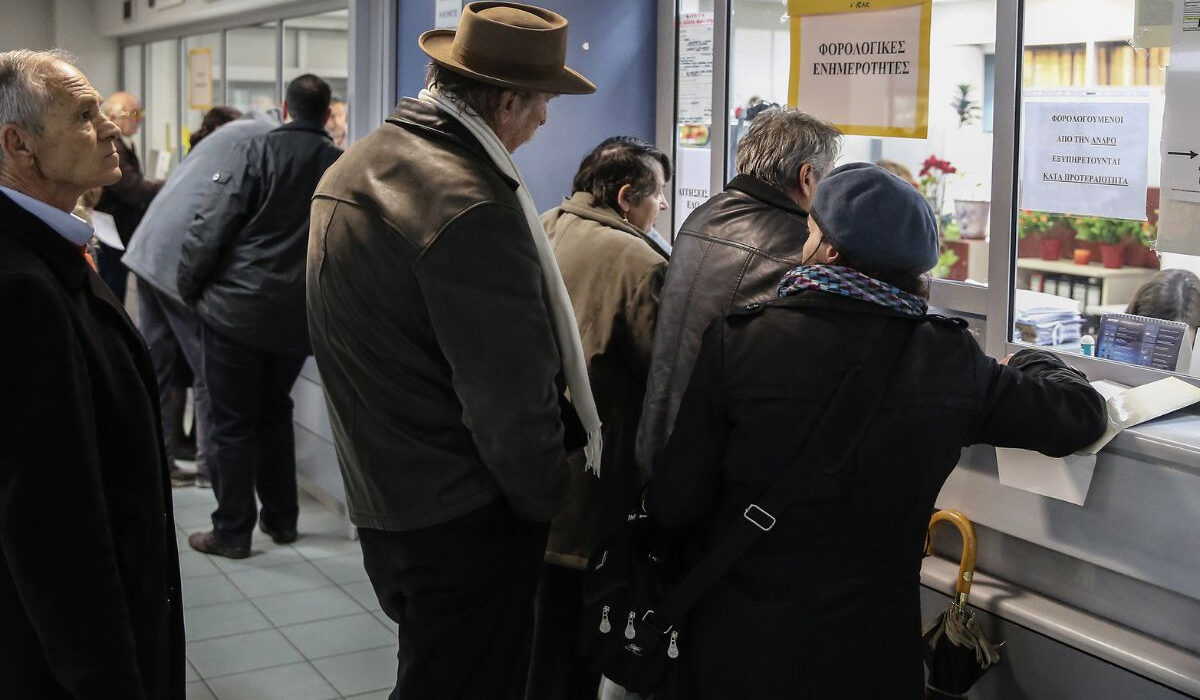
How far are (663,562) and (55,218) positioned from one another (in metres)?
1.11

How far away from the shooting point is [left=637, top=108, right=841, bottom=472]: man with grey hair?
2.21 metres

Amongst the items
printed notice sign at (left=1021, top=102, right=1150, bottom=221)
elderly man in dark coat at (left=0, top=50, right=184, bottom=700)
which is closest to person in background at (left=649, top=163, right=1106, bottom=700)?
printed notice sign at (left=1021, top=102, right=1150, bottom=221)

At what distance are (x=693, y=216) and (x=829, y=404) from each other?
0.64 m

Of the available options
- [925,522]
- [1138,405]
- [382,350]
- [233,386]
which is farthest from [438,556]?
[233,386]

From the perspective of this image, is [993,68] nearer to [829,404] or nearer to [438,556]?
[829,404]

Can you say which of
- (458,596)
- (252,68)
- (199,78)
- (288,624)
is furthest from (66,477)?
(199,78)

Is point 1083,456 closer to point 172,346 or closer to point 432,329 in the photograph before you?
point 432,329

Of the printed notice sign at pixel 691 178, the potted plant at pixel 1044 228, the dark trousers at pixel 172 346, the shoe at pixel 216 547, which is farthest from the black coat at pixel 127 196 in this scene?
the potted plant at pixel 1044 228

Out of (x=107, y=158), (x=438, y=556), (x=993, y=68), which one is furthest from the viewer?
(x=993, y=68)

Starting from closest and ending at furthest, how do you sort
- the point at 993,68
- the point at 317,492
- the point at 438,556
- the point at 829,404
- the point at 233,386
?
the point at 829,404, the point at 438,556, the point at 993,68, the point at 233,386, the point at 317,492

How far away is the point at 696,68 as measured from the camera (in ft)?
12.2

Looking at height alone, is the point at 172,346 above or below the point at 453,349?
below

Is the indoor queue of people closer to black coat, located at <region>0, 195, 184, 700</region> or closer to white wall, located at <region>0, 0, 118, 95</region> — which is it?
black coat, located at <region>0, 195, 184, 700</region>

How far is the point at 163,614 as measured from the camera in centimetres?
201
